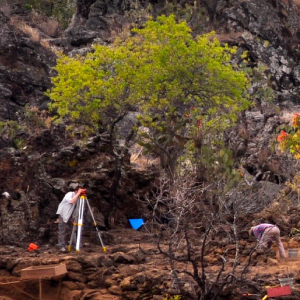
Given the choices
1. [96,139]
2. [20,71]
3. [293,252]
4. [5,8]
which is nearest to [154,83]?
[96,139]

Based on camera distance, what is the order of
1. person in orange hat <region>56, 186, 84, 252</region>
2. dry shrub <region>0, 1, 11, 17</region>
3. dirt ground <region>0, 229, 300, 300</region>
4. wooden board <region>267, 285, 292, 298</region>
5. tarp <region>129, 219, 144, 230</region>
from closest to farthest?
wooden board <region>267, 285, 292, 298</region>, dirt ground <region>0, 229, 300, 300</region>, person in orange hat <region>56, 186, 84, 252</region>, tarp <region>129, 219, 144, 230</region>, dry shrub <region>0, 1, 11, 17</region>

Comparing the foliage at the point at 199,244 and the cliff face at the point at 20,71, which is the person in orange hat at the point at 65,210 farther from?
the cliff face at the point at 20,71

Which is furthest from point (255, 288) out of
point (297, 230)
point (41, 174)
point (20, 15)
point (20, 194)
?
point (20, 15)

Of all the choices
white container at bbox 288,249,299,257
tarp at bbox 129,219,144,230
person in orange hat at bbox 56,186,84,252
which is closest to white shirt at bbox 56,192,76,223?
person in orange hat at bbox 56,186,84,252

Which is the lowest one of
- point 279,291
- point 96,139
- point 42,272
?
point 279,291

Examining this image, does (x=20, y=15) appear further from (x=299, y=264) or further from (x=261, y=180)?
(x=299, y=264)

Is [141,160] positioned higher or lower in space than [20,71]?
lower

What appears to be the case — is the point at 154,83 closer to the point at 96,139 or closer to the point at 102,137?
the point at 102,137

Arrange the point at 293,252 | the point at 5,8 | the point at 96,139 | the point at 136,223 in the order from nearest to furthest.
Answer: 1. the point at 293,252
2. the point at 136,223
3. the point at 96,139
4. the point at 5,8

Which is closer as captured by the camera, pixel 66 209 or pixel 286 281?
pixel 286 281

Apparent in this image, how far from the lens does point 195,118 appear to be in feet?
49.6

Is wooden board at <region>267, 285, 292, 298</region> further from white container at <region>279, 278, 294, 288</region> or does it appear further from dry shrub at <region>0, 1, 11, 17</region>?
dry shrub at <region>0, 1, 11, 17</region>

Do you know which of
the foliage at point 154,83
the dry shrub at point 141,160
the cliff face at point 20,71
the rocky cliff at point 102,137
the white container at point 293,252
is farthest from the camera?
the cliff face at point 20,71

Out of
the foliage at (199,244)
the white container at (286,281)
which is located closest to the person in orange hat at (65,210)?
the foliage at (199,244)
